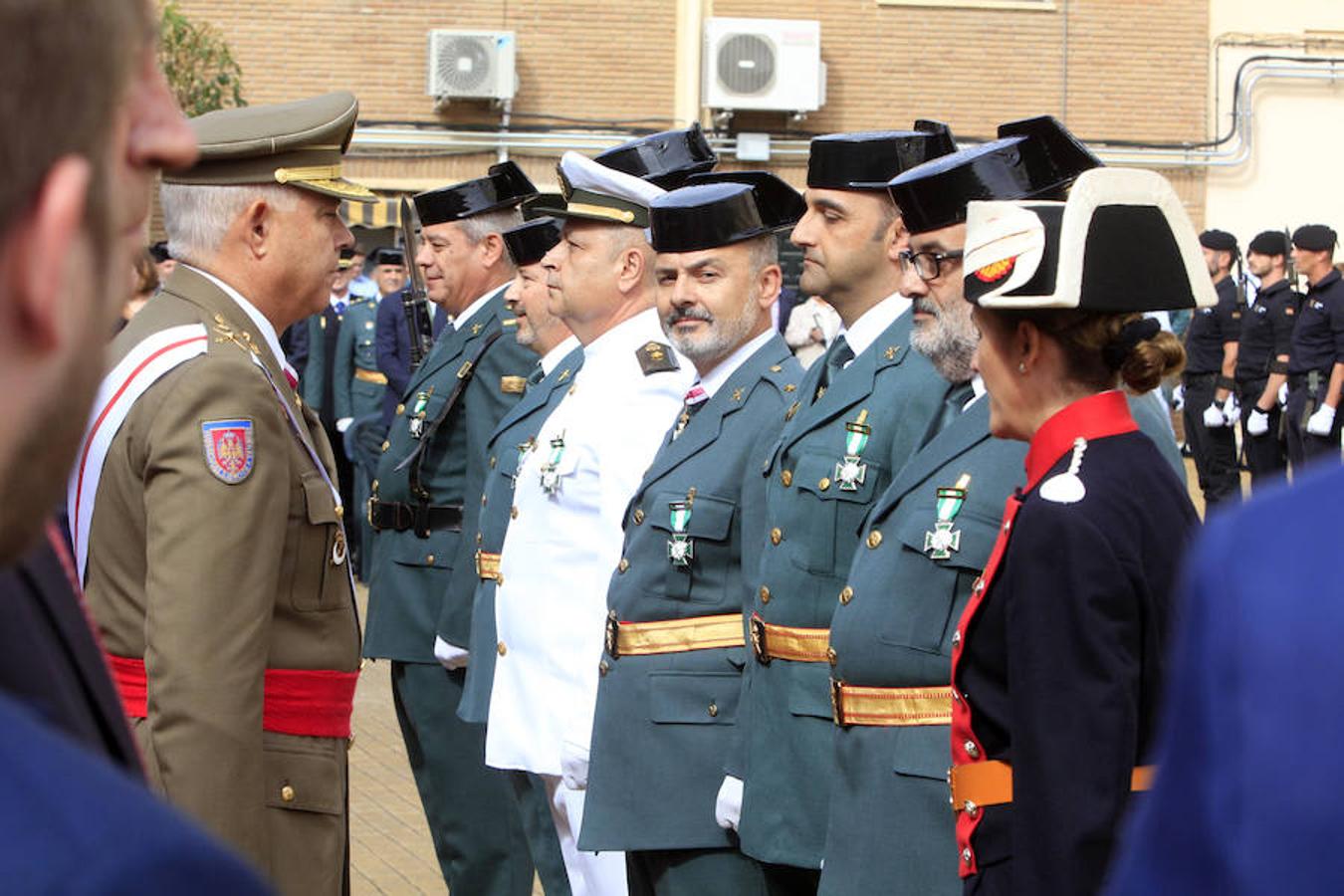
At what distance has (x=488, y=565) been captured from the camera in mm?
5809

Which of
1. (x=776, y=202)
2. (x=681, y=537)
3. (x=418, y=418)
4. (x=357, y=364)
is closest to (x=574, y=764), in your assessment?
(x=681, y=537)

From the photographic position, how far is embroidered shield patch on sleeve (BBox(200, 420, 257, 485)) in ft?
10.8

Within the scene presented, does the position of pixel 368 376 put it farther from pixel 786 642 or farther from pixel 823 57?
→ pixel 786 642

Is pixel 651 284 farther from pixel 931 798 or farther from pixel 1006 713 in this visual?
pixel 1006 713

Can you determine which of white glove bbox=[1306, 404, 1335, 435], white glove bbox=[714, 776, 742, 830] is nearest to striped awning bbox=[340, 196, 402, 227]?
white glove bbox=[1306, 404, 1335, 435]

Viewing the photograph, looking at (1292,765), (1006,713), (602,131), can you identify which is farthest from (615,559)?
(602,131)

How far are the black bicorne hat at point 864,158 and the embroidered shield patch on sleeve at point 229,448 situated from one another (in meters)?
1.64

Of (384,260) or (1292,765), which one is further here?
(384,260)

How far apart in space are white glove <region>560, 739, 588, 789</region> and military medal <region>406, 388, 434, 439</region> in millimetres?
1843

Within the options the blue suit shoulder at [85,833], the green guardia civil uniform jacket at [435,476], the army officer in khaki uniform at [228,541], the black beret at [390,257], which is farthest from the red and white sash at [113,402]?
the black beret at [390,257]

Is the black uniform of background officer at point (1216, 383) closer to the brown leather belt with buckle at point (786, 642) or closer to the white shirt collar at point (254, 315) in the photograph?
the brown leather belt with buckle at point (786, 642)

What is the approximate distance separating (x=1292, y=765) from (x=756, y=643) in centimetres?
321

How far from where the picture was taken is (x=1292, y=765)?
2.72 feet

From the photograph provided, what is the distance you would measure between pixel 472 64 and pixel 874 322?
1725 centimetres
